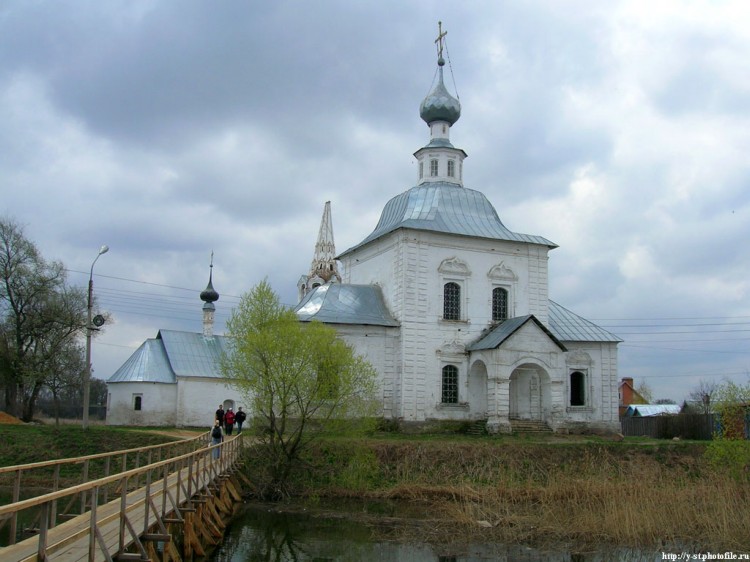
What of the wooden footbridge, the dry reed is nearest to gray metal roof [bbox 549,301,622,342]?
the dry reed

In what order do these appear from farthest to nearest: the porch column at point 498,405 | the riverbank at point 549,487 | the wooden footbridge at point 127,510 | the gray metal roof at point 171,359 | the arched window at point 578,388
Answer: the gray metal roof at point 171,359
the arched window at point 578,388
the porch column at point 498,405
the riverbank at point 549,487
the wooden footbridge at point 127,510

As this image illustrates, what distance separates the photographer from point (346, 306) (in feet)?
97.7

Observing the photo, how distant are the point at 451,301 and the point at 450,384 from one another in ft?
10.9

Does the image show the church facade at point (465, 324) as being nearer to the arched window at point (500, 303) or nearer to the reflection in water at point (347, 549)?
the arched window at point (500, 303)

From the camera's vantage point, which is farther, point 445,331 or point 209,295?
point 209,295

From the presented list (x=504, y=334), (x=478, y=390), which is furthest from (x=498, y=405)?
(x=504, y=334)

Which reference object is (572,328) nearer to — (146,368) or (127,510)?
(146,368)

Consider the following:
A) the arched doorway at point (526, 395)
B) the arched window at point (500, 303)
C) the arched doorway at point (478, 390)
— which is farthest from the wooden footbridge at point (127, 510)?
the arched window at point (500, 303)

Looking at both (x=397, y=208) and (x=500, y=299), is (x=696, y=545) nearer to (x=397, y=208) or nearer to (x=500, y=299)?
(x=500, y=299)

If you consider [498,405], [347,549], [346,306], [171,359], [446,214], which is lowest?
[347,549]

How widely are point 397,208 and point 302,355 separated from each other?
44.8ft

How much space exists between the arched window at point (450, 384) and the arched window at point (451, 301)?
2.06 m

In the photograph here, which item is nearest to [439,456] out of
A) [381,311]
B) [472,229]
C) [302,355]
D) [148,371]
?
[302,355]

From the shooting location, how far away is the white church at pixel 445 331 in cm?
2880
